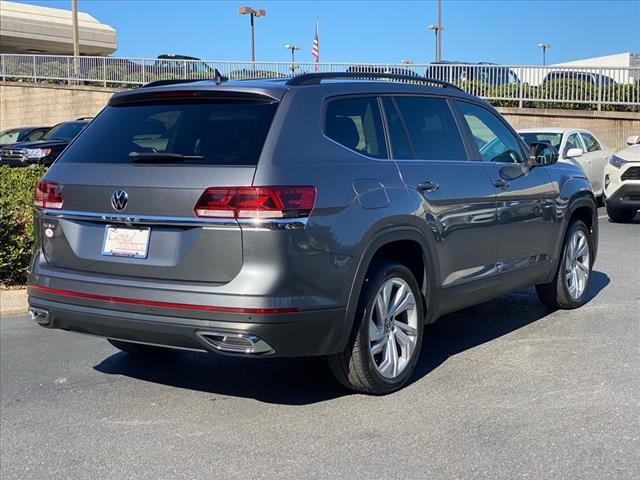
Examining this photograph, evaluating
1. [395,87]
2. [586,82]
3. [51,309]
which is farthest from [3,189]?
[586,82]

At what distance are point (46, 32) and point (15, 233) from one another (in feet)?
167

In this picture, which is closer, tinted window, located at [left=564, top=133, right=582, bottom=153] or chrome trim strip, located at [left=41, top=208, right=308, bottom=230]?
chrome trim strip, located at [left=41, top=208, right=308, bottom=230]

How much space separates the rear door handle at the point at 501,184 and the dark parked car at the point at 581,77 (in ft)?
59.4

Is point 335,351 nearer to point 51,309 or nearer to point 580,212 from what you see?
point 51,309

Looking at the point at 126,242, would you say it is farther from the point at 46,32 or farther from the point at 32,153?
the point at 46,32

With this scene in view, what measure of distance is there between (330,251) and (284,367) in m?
1.57

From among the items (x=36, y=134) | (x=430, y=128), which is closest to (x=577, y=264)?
(x=430, y=128)

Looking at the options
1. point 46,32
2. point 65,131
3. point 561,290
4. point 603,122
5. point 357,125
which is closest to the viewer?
point 357,125

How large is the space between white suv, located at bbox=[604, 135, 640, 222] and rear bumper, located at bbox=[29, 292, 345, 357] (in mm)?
9986

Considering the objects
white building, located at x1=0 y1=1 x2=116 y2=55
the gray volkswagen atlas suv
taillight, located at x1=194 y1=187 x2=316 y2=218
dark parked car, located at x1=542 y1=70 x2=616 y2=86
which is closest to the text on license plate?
the gray volkswagen atlas suv

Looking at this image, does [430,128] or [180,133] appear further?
[430,128]

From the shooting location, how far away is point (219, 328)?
167 inches

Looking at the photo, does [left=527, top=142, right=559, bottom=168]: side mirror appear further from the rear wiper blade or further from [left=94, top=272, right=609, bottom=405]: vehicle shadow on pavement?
the rear wiper blade

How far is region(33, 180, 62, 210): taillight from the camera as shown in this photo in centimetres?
484
